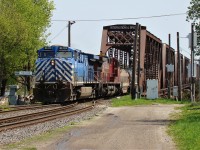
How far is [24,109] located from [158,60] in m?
31.1

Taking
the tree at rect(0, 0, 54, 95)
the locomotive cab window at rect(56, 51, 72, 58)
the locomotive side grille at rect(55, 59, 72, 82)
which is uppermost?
the tree at rect(0, 0, 54, 95)

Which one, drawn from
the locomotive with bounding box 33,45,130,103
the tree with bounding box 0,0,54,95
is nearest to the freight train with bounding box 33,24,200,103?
the locomotive with bounding box 33,45,130,103

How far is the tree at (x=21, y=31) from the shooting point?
4147 centimetres

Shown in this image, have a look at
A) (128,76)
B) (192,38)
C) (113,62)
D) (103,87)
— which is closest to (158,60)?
(128,76)

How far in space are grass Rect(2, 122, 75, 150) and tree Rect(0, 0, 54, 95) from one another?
2726 cm

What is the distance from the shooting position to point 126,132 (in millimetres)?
14375

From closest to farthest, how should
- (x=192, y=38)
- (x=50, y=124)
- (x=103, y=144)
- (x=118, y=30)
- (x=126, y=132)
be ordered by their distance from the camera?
(x=103, y=144), (x=126, y=132), (x=50, y=124), (x=192, y=38), (x=118, y=30)

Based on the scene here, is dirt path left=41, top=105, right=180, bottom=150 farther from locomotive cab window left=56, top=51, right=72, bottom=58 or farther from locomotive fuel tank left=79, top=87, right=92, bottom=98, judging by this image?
locomotive fuel tank left=79, top=87, right=92, bottom=98

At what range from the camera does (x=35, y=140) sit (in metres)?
12.7

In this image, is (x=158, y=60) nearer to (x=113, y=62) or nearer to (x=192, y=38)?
(x=113, y=62)

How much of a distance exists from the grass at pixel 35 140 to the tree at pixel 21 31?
2726 cm

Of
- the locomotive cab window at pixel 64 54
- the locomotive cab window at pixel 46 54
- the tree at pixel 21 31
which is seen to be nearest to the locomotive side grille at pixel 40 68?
the locomotive cab window at pixel 46 54

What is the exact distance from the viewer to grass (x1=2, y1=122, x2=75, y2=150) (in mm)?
11367

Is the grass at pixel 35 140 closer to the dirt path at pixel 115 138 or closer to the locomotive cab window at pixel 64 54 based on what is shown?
the dirt path at pixel 115 138
